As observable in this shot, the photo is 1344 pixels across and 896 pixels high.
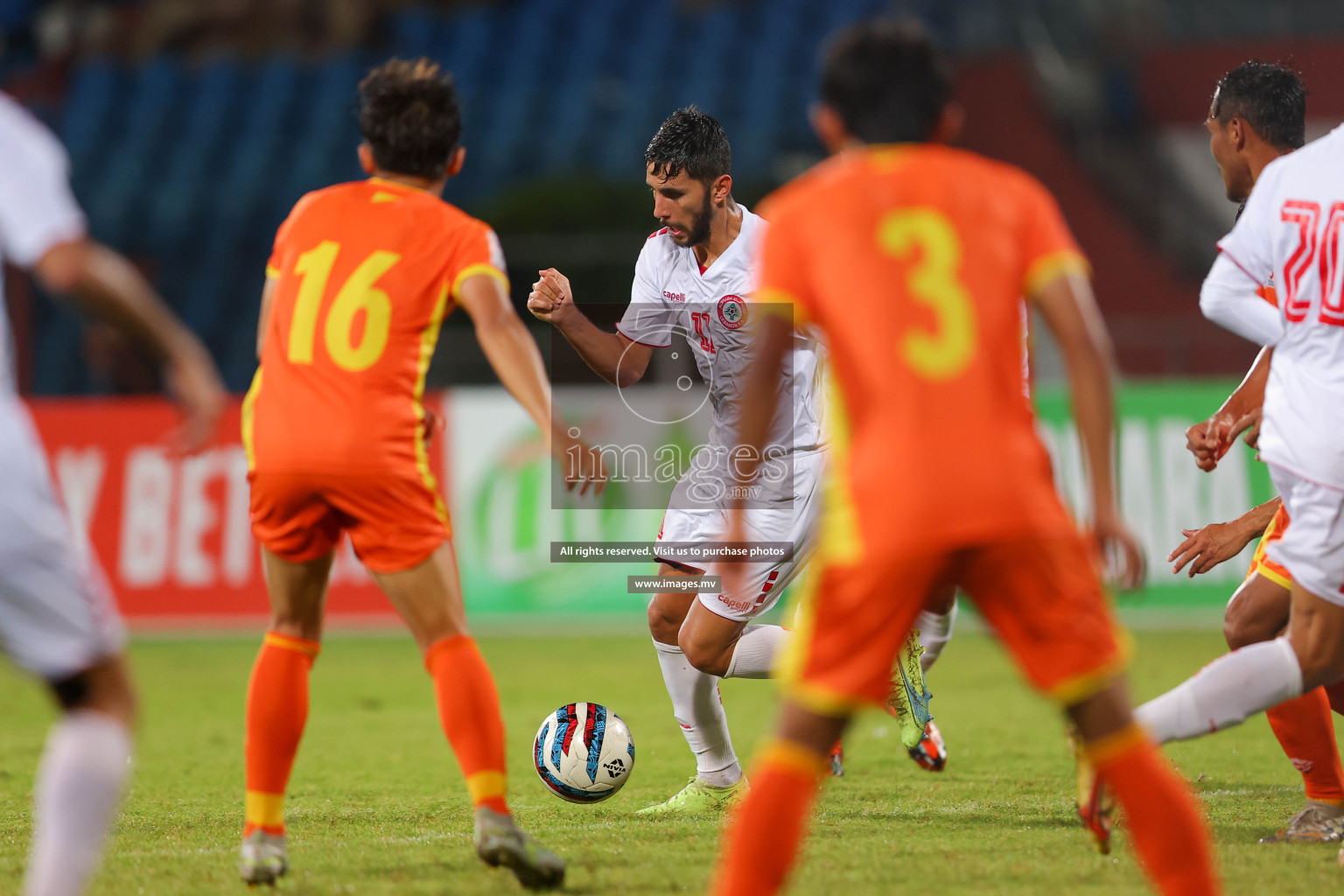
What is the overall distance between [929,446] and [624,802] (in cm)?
318

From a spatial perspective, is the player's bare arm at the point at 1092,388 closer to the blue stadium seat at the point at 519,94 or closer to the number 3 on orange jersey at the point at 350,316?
the number 3 on orange jersey at the point at 350,316

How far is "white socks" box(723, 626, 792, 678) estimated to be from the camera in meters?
5.63

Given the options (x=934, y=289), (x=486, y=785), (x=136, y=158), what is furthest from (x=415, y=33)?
(x=934, y=289)

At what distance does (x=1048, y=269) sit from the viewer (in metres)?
2.95

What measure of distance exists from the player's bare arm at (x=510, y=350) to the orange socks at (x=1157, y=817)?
1628 millimetres

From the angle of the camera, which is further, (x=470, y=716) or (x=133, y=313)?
(x=470, y=716)

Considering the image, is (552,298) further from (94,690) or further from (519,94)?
(519,94)

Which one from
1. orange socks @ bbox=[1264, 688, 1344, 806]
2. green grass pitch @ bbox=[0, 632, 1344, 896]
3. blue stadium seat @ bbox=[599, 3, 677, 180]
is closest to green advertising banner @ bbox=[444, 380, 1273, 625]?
green grass pitch @ bbox=[0, 632, 1344, 896]

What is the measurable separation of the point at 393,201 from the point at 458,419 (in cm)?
823

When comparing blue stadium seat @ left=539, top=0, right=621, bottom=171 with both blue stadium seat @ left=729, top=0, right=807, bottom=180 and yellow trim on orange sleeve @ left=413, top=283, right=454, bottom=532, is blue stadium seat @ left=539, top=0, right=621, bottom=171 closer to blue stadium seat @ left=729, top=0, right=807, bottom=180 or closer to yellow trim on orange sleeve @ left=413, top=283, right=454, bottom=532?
blue stadium seat @ left=729, top=0, right=807, bottom=180

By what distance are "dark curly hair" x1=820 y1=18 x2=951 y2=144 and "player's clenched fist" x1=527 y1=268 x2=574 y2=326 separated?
6.87 ft

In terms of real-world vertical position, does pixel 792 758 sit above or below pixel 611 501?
above

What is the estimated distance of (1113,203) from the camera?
771 inches

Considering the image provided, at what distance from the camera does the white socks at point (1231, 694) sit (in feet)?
12.7
